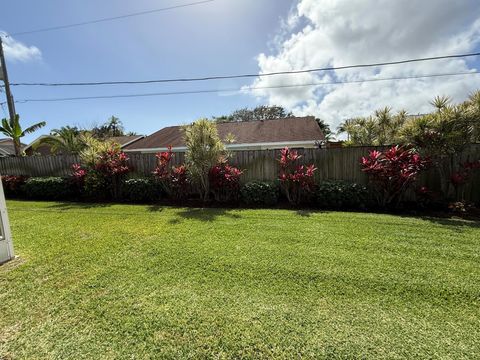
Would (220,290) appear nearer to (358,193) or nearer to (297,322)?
(297,322)

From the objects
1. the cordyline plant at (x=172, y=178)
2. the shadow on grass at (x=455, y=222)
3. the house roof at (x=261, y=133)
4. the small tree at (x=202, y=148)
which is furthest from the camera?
the house roof at (x=261, y=133)

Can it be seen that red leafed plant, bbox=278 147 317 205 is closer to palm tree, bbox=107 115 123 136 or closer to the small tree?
the small tree

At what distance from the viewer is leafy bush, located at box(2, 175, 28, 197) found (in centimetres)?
1052

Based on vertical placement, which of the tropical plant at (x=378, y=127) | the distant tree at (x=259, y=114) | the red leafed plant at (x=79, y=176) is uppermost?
the distant tree at (x=259, y=114)

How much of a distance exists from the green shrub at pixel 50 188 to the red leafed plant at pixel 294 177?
8.67 m

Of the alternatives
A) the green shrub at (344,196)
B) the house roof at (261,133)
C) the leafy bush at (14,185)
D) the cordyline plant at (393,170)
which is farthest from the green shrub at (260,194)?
the leafy bush at (14,185)

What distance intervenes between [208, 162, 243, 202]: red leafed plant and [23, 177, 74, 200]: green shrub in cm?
634

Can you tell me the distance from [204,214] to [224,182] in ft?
5.00

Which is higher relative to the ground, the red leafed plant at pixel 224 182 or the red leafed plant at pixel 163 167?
the red leafed plant at pixel 163 167

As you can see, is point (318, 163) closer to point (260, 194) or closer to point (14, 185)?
point (260, 194)

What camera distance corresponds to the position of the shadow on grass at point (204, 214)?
6.16m

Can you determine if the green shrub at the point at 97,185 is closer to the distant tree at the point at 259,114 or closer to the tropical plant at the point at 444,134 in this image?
the tropical plant at the point at 444,134

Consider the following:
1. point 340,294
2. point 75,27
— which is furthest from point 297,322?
point 75,27

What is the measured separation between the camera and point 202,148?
7.63 meters
